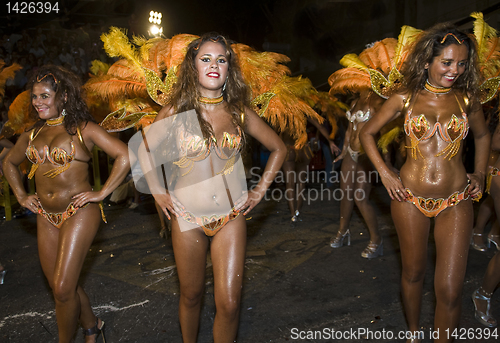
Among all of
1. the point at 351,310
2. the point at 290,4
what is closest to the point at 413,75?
the point at 351,310

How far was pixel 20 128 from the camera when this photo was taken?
199 inches

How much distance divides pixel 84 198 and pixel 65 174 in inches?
9.1

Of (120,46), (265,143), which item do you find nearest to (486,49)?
(265,143)

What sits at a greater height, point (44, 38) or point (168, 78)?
point (44, 38)

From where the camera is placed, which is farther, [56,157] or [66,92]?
[66,92]

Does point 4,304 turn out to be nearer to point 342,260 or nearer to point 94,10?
point 342,260

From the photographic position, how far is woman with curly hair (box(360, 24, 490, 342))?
250cm

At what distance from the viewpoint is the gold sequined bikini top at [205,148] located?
94.0 inches

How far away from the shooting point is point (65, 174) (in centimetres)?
277

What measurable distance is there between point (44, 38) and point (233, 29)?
7286 mm

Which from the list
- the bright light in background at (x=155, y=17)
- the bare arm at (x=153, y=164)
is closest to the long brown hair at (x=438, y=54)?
the bare arm at (x=153, y=164)

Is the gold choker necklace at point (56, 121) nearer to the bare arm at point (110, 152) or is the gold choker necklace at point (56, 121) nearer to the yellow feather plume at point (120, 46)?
the bare arm at point (110, 152)

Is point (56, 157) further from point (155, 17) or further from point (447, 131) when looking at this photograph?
point (155, 17)

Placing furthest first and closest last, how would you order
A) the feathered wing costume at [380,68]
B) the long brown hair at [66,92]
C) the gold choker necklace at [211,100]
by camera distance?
the feathered wing costume at [380,68] < the long brown hair at [66,92] < the gold choker necklace at [211,100]
